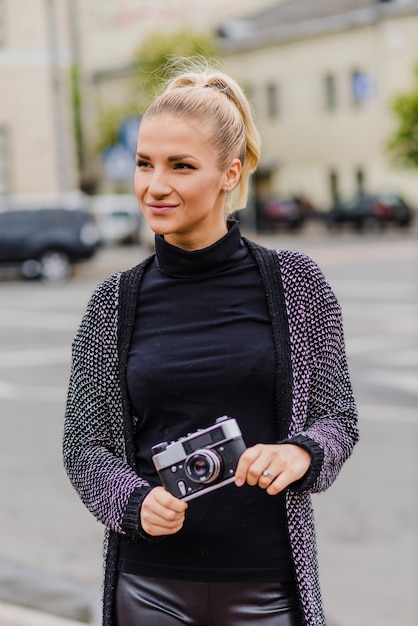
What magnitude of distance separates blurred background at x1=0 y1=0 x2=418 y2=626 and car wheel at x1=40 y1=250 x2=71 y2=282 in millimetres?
47

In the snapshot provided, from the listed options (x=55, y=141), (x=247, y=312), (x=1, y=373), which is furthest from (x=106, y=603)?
(x=55, y=141)

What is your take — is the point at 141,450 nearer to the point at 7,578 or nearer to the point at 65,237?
the point at 7,578

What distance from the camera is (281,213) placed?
45344mm

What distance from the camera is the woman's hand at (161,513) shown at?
212 cm

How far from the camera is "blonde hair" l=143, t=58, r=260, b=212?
2289 mm

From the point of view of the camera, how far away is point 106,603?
2.40m

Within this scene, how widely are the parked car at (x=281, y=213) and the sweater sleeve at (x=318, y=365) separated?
141ft

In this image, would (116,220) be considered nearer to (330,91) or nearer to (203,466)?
(330,91)

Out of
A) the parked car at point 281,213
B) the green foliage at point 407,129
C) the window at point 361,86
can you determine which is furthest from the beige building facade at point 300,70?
the green foliage at point 407,129

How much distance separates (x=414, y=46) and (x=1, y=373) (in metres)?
37.1

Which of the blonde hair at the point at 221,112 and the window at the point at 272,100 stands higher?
the blonde hair at the point at 221,112

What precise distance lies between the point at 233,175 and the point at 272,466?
1.93ft

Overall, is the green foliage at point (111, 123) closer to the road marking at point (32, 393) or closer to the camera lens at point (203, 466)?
the road marking at point (32, 393)

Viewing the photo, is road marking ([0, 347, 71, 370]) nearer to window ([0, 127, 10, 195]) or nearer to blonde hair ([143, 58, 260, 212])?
blonde hair ([143, 58, 260, 212])
